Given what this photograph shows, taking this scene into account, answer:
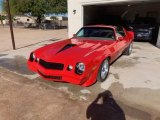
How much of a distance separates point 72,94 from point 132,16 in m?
16.1

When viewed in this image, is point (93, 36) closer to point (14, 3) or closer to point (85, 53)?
point (85, 53)

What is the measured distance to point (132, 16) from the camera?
17.8 m

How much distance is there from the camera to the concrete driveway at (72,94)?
3.20 m

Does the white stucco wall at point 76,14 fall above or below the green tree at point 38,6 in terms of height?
below

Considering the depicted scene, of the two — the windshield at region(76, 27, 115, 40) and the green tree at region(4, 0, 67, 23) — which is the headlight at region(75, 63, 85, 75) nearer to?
the windshield at region(76, 27, 115, 40)

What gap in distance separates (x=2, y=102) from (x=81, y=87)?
6.18 ft

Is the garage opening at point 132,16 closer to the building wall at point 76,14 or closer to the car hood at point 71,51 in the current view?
the building wall at point 76,14

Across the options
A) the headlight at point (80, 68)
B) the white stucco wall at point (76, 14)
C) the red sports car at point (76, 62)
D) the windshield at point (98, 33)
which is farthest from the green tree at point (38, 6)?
the headlight at point (80, 68)

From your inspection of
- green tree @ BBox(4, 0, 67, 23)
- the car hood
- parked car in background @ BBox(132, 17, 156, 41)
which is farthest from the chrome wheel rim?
green tree @ BBox(4, 0, 67, 23)

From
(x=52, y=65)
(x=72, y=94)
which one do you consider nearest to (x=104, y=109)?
(x=72, y=94)

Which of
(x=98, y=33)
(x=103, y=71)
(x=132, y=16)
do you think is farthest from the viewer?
(x=132, y=16)

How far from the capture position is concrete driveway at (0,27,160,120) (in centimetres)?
320

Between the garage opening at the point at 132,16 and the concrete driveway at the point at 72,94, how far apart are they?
6.32 meters

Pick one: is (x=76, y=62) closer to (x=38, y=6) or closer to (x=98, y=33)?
(x=98, y=33)
